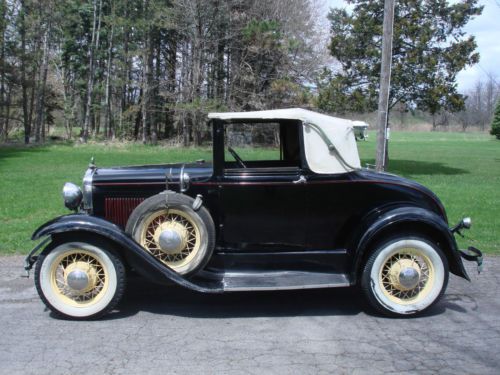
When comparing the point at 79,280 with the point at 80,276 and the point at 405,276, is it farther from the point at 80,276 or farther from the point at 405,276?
the point at 405,276

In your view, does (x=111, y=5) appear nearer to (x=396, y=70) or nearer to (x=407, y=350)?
(x=396, y=70)

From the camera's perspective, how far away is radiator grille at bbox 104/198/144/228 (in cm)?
475

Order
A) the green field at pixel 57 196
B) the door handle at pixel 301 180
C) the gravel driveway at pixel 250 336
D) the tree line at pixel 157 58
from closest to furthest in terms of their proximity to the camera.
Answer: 1. the gravel driveway at pixel 250 336
2. the door handle at pixel 301 180
3. the green field at pixel 57 196
4. the tree line at pixel 157 58

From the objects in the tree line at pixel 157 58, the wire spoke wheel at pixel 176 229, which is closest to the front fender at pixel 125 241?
the wire spoke wheel at pixel 176 229

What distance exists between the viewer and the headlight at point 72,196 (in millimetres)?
4750

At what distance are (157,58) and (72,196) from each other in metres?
34.6

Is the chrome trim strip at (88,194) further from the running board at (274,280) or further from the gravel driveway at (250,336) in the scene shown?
the running board at (274,280)

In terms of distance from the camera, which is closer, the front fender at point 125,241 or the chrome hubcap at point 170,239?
the front fender at point 125,241

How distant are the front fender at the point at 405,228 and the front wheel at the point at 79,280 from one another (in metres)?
2.25

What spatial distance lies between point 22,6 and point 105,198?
1422 inches

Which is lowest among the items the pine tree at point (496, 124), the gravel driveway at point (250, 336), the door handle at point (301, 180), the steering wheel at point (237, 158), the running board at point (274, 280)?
the gravel driveway at point (250, 336)

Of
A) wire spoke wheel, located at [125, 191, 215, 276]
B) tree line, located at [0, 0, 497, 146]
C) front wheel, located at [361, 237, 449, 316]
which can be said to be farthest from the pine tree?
wire spoke wheel, located at [125, 191, 215, 276]

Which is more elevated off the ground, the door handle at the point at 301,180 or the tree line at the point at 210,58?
the tree line at the point at 210,58

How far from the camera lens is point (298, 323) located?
435 centimetres
